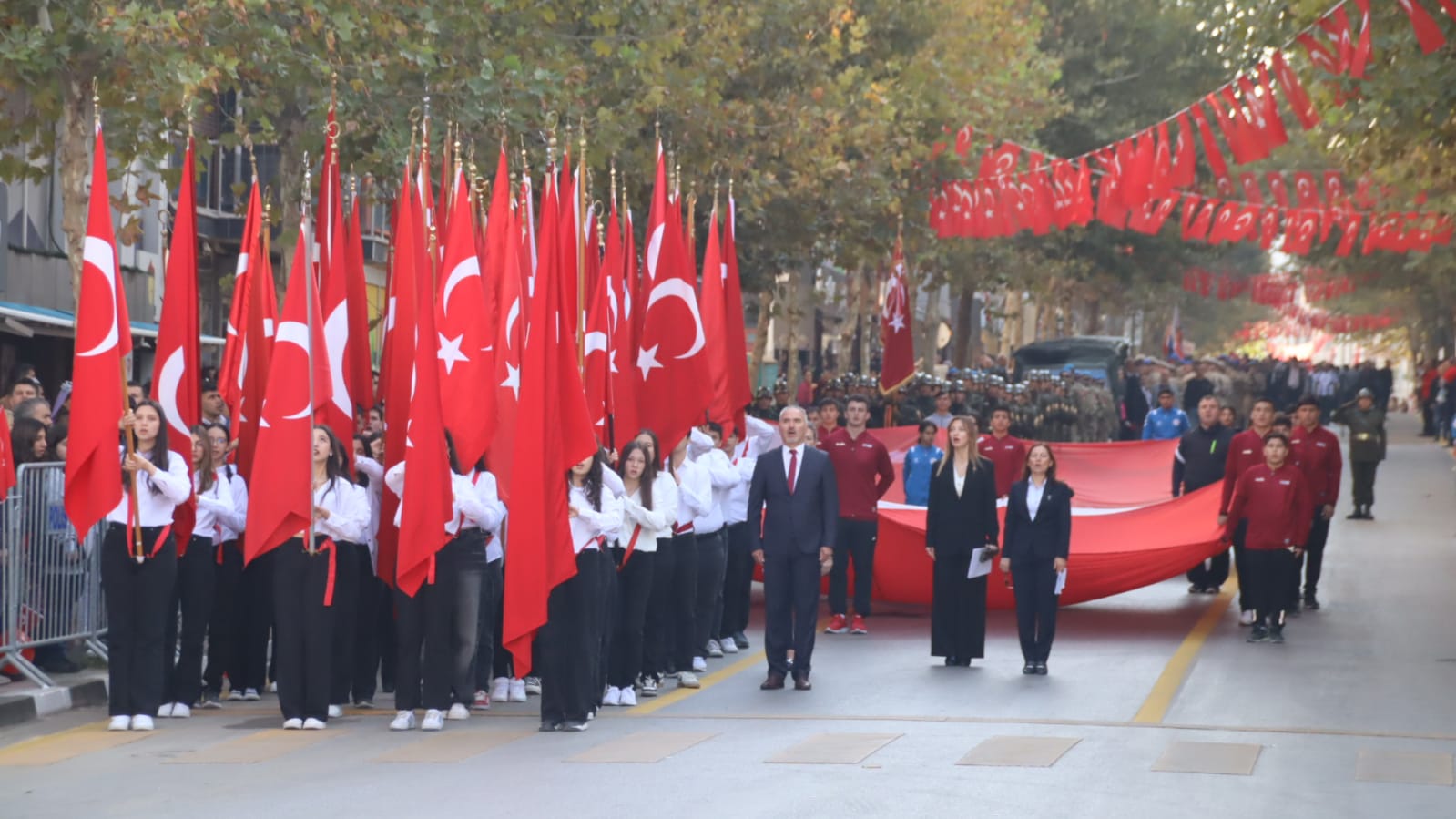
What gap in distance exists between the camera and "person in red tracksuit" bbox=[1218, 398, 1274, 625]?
1688cm

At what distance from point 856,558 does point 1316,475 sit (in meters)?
4.26

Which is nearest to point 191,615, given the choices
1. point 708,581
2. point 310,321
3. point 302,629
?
point 302,629

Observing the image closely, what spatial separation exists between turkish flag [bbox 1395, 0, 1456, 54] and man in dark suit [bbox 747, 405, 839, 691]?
17.2 feet

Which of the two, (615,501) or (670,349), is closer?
(615,501)

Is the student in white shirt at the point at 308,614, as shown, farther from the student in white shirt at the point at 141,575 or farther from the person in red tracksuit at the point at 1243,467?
the person in red tracksuit at the point at 1243,467

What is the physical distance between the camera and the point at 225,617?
12836 mm

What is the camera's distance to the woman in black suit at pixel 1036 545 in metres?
14.3

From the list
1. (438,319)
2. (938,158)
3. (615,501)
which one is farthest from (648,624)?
(938,158)

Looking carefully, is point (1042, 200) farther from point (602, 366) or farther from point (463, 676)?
point (463, 676)

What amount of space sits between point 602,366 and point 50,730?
4.66 meters

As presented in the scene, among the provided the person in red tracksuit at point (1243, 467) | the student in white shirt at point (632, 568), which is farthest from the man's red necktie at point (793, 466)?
the person in red tracksuit at point (1243, 467)

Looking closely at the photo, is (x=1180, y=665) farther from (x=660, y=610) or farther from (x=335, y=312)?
(x=335, y=312)

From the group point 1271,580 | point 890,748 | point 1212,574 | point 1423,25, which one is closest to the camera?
point 890,748

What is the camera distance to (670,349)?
15.4 m
